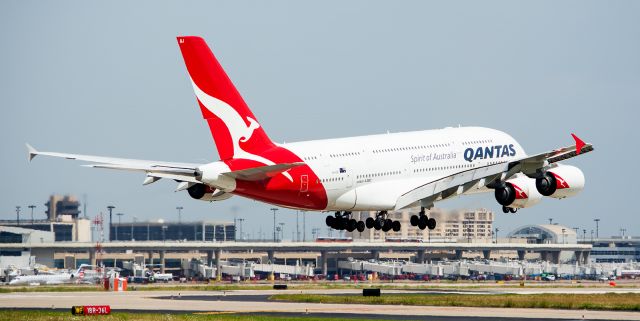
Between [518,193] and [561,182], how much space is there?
3.04m

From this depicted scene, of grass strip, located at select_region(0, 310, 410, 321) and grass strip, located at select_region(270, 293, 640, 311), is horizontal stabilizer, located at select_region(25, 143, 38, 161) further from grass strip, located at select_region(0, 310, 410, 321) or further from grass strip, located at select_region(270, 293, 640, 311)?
grass strip, located at select_region(270, 293, 640, 311)

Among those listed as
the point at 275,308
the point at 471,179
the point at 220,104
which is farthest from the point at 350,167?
the point at 275,308

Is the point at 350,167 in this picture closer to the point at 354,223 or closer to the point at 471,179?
the point at 354,223

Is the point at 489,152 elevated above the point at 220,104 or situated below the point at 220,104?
below

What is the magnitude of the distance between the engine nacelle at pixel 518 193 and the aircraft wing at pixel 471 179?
105 cm

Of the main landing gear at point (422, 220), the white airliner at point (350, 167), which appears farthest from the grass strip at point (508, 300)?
the main landing gear at point (422, 220)

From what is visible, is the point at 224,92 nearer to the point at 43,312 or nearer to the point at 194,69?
the point at 194,69

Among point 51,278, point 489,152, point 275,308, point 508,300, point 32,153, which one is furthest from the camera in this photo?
point 51,278

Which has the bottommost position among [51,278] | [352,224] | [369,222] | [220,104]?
[51,278]

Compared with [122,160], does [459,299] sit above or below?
below

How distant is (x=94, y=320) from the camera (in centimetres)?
6700

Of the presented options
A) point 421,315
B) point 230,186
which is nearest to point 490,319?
point 421,315

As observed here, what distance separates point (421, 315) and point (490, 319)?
5.17 m

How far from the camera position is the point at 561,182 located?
79375mm
